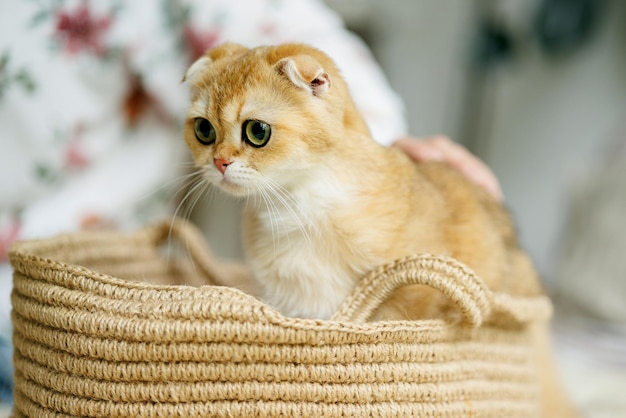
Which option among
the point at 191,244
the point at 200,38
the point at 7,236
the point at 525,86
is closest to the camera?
the point at 191,244

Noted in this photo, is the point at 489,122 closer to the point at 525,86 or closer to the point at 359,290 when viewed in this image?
the point at 525,86

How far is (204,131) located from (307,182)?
0.41ft

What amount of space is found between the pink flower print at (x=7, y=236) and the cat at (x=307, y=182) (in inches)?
18.5

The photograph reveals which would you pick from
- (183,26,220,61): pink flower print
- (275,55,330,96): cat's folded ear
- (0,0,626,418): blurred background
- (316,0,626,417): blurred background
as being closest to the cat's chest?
(275,55,330,96): cat's folded ear

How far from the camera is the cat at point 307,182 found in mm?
646

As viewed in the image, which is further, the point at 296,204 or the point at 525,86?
the point at 525,86

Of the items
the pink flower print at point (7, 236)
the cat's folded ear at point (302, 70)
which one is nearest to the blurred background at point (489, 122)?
the pink flower print at point (7, 236)

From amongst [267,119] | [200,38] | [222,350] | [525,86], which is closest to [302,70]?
[267,119]

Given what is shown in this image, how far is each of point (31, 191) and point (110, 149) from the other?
0.17 metres

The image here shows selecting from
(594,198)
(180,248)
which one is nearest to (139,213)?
(180,248)

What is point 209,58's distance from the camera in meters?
0.71

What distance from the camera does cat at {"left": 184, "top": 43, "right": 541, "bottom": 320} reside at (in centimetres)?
65

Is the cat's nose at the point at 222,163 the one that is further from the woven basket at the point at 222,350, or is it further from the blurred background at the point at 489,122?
the blurred background at the point at 489,122

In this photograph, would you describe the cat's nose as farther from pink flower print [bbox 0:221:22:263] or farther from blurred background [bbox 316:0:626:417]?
blurred background [bbox 316:0:626:417]
